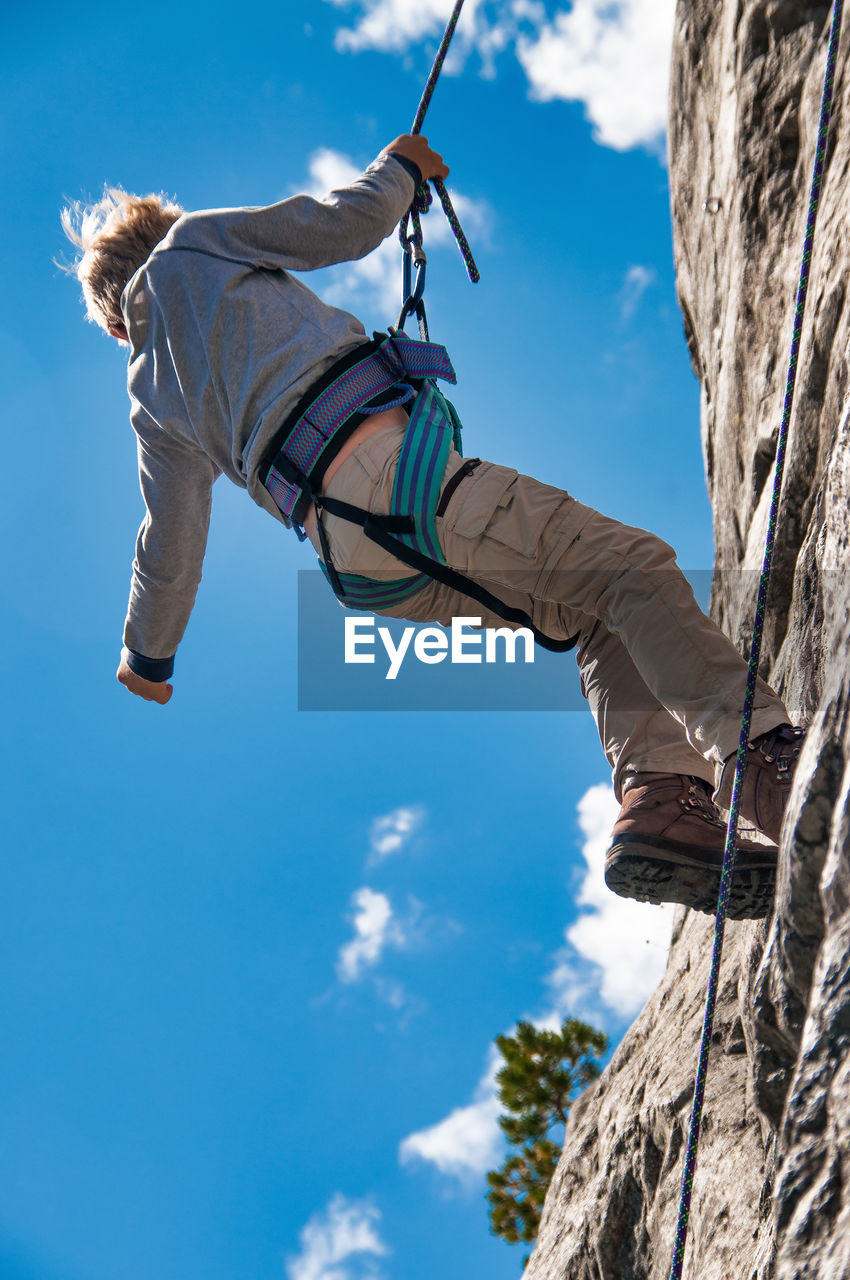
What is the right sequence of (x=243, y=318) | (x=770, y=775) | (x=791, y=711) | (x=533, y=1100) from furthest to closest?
(x=533, y=1100), (x=791, y=711), (x=243, y=318), (x=770, y=775)

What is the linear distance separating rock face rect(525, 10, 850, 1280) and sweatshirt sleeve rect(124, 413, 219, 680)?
206 cm

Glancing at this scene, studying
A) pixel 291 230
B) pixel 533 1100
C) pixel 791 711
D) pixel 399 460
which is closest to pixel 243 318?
pixel 291 230

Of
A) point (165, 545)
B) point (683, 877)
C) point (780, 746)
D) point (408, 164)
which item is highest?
point (408, 164)

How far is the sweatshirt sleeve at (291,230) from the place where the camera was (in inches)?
116

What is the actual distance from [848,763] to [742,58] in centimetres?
375

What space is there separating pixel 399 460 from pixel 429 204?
135cm

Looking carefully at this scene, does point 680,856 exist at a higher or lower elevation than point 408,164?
lower

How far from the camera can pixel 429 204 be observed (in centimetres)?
355

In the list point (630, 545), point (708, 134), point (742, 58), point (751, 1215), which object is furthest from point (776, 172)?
point (751, 1215)

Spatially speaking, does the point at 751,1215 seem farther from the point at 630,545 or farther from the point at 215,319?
the point at 215,319

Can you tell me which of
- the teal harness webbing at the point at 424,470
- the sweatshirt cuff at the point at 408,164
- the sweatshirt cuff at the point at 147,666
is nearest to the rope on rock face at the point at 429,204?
the sweatshirt cuff at the point at 408,164

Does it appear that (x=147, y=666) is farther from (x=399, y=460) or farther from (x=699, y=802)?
(x=699, y=802)

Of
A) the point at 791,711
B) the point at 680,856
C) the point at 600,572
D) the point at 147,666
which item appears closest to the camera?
the point at 680,856

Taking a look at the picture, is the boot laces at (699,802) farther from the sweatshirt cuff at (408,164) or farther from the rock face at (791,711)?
the sweatshirt cuff at (408,164)
